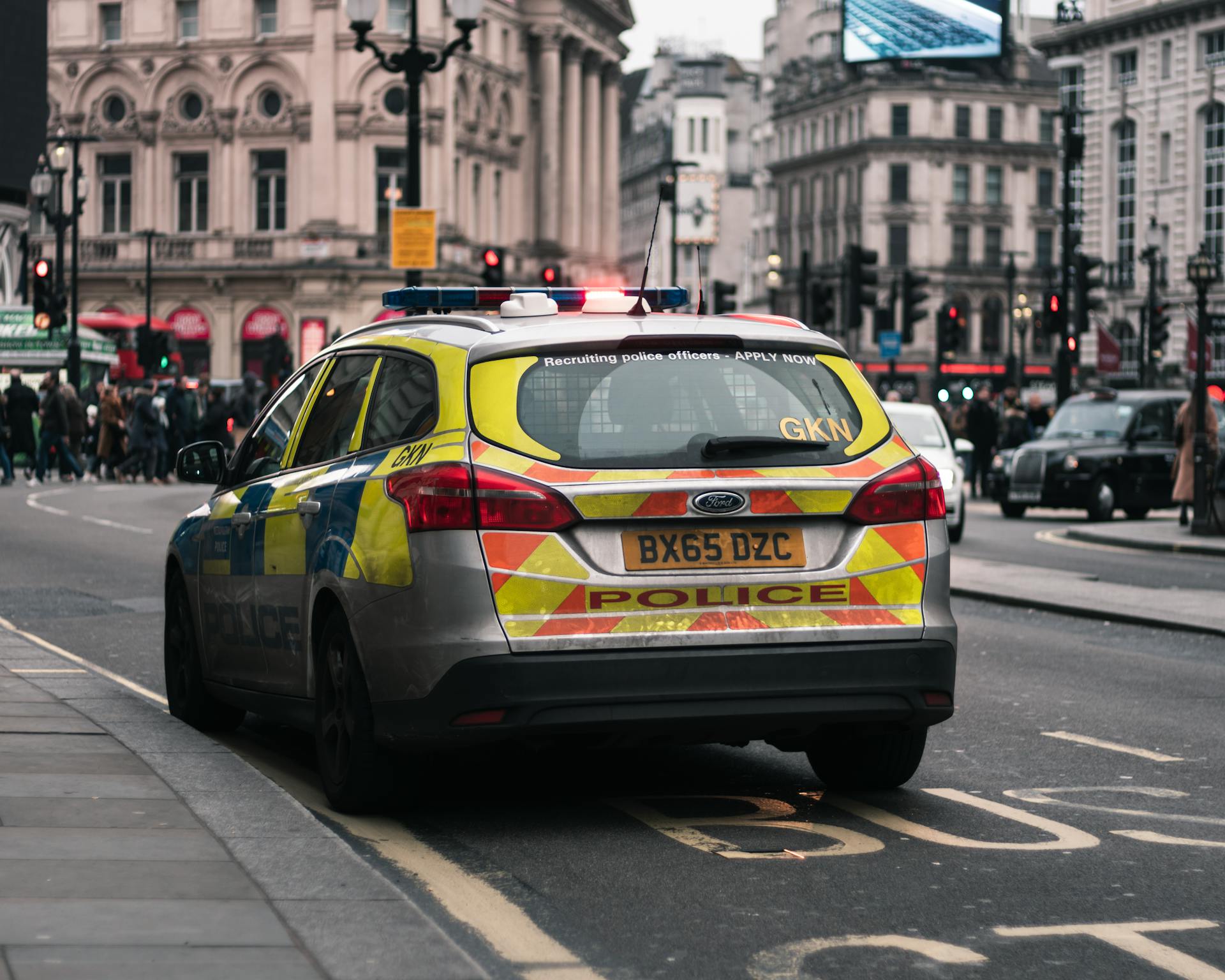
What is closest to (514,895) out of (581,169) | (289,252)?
(289,252)

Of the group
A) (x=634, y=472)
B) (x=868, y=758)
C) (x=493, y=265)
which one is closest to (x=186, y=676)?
(x=868, y=758)

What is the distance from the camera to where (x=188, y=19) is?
78062 millimetres

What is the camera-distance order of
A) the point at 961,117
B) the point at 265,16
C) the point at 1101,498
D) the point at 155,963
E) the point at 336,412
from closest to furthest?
1. the point at 155,963
2. the point at 336,412
3. the point at 1101,498
4. the point at 265,16
5. the point at 961,117

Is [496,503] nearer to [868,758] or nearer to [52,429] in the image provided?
[868,758]

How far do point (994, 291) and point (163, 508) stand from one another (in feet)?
345

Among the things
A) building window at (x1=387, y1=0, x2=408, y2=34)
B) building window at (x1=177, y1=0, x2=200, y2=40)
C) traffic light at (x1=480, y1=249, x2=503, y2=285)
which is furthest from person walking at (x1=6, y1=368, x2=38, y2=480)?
building window at (x1=177, y1=0, x2=200, y2=40)

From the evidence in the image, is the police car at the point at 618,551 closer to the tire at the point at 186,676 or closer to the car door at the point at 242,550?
the car door at the point at 242,550

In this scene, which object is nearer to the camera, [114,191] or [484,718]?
[484,718]

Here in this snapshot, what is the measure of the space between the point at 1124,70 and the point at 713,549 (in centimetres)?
9672

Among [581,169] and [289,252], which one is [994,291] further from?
[289,252]

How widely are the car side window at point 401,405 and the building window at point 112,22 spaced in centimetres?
7472

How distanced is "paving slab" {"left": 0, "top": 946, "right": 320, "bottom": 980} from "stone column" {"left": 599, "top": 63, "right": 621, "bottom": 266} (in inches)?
3578

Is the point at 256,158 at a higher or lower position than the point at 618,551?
higher

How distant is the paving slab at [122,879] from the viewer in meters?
5.43
